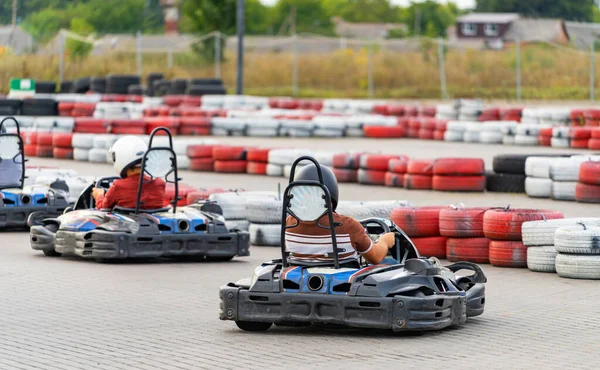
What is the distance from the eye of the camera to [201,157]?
21047 millimetres

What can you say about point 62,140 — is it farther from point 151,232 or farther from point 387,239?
point 387,239

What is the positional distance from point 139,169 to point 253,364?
15.9ft

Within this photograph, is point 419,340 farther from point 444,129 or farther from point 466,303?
point 444,129

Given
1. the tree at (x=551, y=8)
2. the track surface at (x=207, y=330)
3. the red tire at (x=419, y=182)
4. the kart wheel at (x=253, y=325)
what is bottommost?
the track surface at (x=207, y=330)

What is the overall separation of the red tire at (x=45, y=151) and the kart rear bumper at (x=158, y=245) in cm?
1331

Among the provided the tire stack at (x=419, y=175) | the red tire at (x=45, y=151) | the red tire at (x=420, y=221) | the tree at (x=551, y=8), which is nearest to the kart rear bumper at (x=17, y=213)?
the red tire at (x=420, y=221)

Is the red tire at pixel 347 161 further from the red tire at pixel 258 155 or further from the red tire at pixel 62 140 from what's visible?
the red tire at pixel 62 140

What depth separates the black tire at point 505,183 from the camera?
1705 centimetres

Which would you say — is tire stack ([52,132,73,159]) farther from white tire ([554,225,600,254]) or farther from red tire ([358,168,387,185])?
white tire ([554,225,600,254])

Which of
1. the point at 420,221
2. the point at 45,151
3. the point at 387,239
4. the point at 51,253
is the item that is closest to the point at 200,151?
the point at 45,151

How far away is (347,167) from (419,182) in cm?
169

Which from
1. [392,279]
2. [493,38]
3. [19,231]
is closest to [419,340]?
[392,279]

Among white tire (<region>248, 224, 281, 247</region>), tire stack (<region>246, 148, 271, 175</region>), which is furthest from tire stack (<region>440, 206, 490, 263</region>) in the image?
tire stack (<region>246, 148, 271, 175</region>)

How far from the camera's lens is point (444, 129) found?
27188 mm
